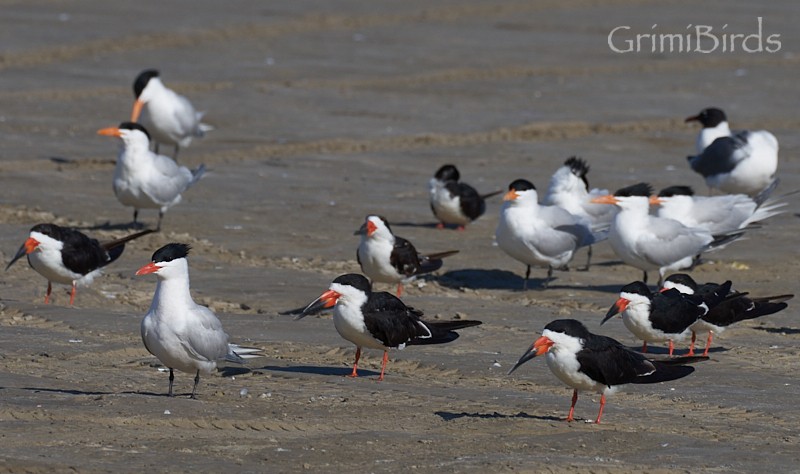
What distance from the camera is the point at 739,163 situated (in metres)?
15.1

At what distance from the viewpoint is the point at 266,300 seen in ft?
35.8

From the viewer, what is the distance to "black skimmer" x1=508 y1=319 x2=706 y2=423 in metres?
7.65

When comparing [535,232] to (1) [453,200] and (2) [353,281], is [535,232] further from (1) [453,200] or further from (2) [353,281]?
(2) [353,281]

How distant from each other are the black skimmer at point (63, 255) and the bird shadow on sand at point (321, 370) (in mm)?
1837

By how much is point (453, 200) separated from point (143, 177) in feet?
9.22

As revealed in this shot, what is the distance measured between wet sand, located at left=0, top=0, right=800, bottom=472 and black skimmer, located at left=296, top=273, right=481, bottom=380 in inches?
10.5

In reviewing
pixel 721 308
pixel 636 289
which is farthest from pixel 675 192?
pixel 636 289

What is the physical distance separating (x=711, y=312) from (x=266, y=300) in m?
3.30

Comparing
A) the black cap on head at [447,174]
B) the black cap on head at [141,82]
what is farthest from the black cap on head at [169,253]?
the black cap on head at [141,82]

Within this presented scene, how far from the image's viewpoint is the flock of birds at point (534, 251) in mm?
7875

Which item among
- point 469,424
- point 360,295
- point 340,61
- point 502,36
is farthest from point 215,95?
point 469,424

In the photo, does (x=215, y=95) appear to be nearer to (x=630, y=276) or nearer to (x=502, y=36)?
(x=502, y=36)

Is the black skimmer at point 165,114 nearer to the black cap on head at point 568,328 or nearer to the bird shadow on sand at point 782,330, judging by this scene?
the bird shadow on sand at point 782,330

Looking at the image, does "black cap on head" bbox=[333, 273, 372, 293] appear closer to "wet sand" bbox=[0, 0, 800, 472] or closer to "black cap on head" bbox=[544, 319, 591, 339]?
"wet sand" bbox=[0, 0, 800, 472]
